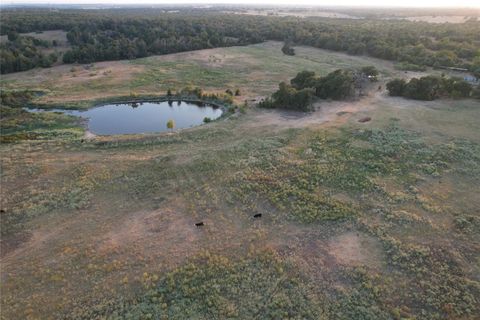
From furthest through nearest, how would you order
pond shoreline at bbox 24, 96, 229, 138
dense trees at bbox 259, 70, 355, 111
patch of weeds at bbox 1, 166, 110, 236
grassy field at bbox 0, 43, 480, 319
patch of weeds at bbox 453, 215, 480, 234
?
1. dense trees at bbox 259, 70, 355, 111
2. pond shoreline at bbox 24, 96, 229, 138
3. patch of weeds at bbox 1, 166, 110, 236
4. patch of weeds at bbox 453, 215, 480, 234
5. grassy field at bbox 0, 43, 480, 319

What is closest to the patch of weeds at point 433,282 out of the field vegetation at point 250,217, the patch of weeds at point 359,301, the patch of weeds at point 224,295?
the field vegetation at point 250,217

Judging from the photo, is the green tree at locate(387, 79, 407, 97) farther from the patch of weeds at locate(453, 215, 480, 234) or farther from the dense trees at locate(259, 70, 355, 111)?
the patch of weeds at locate(453, 215, 480, 234)

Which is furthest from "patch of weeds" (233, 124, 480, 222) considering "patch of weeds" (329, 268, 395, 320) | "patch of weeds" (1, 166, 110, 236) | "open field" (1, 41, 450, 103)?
"open field" (1, 41, 450, 103)

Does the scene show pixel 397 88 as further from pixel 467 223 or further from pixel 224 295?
pixel 224 295

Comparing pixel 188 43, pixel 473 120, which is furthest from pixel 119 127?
pixel 188 43

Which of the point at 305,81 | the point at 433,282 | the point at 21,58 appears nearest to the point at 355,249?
the point at 433,282
